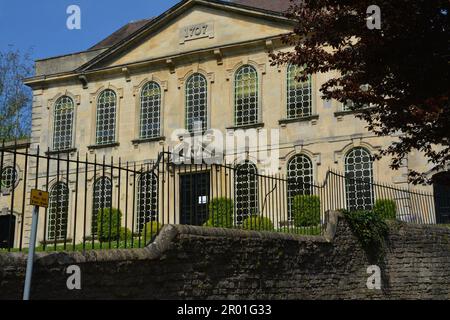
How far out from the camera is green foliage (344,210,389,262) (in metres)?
13.1

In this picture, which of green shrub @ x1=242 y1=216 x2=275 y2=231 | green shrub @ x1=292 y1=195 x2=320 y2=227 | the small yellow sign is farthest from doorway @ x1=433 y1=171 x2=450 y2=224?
the small yellow sign

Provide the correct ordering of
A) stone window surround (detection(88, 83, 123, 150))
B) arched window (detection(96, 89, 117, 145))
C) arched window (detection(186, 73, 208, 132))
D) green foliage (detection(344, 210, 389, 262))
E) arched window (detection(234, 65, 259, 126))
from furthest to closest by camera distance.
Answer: arched window (detection(96, 89, 117, 145))
stone window surround (detection(88, 83, 123, 150))
arched window (detection(186, 73, 208, 132))
arched window (detection(234, 65, 259, 126))
green foliage (detection(344, 210, 389, 262))

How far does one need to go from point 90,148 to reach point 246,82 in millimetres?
7280

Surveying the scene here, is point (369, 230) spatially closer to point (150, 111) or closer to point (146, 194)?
point (146, 194)

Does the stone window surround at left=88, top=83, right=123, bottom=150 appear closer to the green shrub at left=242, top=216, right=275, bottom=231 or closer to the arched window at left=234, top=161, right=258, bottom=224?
the arched window at left=234, top=161, right=258, bottom=224

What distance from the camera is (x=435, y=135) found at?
969 cm

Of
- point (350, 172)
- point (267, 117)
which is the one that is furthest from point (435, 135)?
point (267, 117)

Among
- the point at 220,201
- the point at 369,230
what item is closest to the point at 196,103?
the point at 220,201

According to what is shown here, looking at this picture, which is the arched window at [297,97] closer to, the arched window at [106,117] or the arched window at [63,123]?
the arched window at [106,117]

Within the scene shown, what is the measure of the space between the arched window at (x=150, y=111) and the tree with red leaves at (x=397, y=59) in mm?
16291

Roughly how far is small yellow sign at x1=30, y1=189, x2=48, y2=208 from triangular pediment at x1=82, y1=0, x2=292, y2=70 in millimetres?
19123

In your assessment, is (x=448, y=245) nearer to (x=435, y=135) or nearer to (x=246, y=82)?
(x=435, y=135)

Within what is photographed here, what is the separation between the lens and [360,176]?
2264 centimetres
